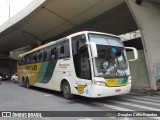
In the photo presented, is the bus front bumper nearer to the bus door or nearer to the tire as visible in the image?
the bus door

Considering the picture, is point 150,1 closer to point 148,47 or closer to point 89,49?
point 148,47

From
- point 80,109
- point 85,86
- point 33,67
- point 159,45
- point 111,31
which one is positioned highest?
point 111,31

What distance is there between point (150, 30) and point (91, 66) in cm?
900

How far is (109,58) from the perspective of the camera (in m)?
10.2

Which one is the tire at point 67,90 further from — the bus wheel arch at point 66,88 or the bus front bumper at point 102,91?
the bus front bumper at point 102,91

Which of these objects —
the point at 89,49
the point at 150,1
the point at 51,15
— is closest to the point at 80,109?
the point at 89,49

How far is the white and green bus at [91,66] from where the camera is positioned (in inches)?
377

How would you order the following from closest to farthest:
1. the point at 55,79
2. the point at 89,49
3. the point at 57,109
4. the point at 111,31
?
the point at 57,109, the point at 89,49, the point at 55,79, the point at 111,31

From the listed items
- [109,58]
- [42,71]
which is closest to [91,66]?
[109,58]

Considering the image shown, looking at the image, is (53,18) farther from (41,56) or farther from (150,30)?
(150,30)

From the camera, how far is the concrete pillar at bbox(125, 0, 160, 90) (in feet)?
51.8

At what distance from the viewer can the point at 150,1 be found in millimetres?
17516

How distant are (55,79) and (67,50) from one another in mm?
2325

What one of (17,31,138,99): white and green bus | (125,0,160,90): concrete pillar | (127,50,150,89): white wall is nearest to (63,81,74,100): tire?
(17,31,138,99): white and green bus
